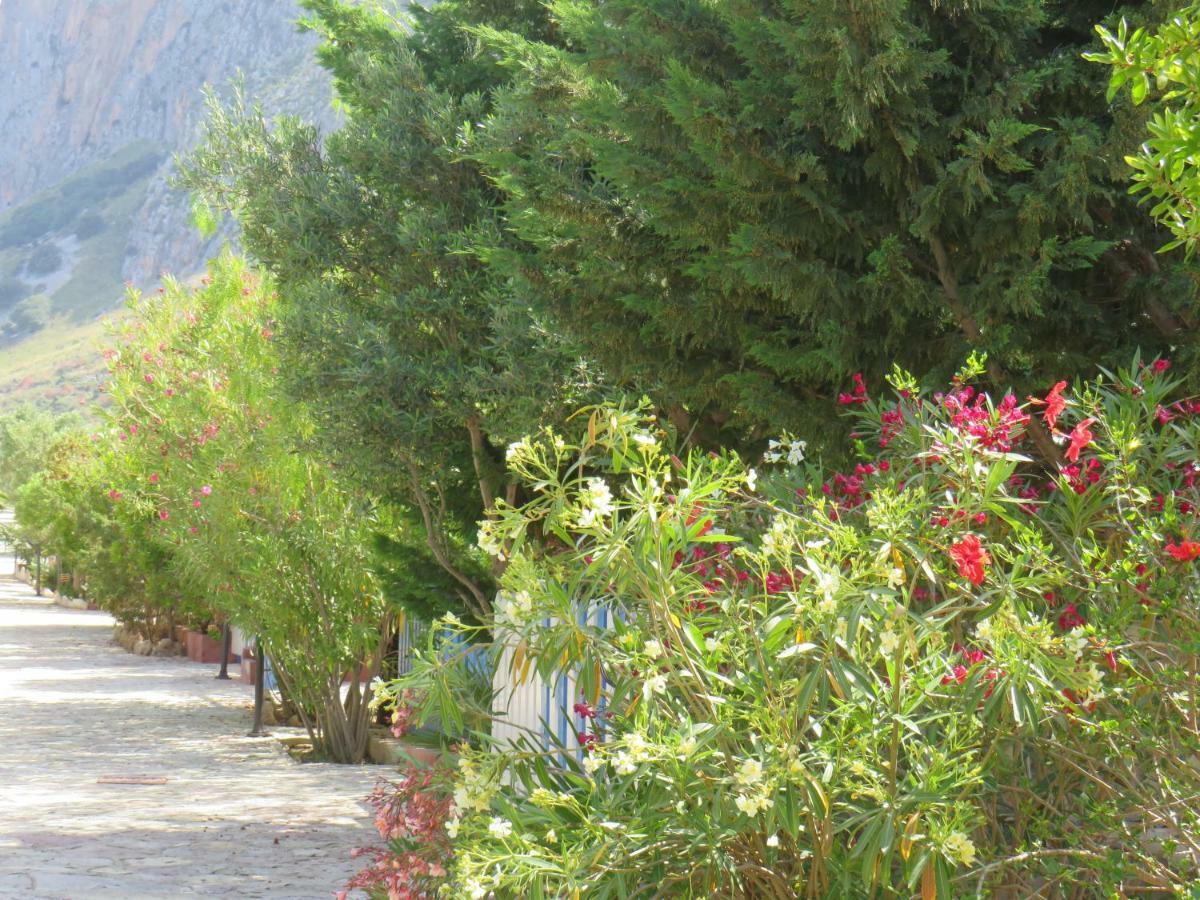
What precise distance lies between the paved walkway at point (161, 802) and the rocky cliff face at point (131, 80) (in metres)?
82.2

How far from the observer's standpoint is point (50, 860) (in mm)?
8406

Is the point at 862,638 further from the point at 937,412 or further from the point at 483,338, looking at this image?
the point at 483,338

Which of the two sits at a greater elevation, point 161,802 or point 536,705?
point 536,705

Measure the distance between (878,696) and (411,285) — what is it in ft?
21.5

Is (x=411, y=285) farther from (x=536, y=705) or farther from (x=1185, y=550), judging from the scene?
(x=1185, y=550)

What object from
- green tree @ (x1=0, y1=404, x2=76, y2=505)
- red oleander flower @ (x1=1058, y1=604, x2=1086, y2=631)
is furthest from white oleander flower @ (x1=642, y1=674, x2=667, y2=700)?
green tree @ (x1=0, y1=404, x2=76, y2=505)

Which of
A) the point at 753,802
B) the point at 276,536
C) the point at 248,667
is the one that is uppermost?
the point at 276,536

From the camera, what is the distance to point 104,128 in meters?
134

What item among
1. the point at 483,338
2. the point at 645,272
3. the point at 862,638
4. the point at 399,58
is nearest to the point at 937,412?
the point at 862,638

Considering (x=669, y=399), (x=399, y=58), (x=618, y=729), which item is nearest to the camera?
(x=618, y=729)

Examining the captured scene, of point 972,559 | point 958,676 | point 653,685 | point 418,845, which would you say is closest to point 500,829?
point 653,685

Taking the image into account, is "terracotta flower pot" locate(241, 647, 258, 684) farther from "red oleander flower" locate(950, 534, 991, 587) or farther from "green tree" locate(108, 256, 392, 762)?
"red oleander flower" locate(950, 534, 991, 587)

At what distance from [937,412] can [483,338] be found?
536 cm

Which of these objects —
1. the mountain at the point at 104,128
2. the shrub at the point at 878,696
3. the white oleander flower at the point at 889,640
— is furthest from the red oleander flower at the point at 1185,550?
the mountain at the point at 104,128
